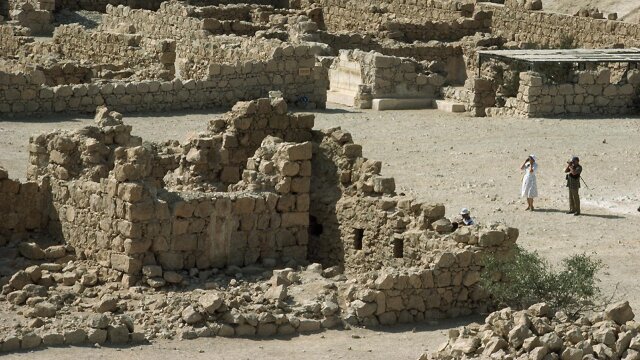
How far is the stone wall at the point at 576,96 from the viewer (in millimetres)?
36438

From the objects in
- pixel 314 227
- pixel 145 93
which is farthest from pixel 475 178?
pixel 145 93

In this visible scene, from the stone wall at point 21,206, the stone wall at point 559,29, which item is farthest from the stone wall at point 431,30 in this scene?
the stone wall at point 21,206

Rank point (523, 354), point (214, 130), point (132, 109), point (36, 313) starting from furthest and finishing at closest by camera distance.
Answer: point (132, 109) → point (214, 130) → point (36, 313) → point (523, 354)

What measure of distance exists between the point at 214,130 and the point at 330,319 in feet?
14.0

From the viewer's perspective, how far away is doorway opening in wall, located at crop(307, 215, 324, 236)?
2452 centimetres

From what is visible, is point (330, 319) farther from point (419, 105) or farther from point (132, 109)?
point (419, 105)

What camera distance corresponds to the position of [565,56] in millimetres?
38000

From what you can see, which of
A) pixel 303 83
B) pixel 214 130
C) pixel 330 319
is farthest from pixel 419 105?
pixel 330 319

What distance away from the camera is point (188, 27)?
42156mm

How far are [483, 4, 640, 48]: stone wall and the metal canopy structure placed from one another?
2365 millimetres

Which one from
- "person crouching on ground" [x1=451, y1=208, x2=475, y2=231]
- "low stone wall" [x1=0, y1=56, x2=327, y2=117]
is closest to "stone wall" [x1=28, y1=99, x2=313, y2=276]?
"person crouching on ground" [x1=451, y1=208, x2=475, y2=231]

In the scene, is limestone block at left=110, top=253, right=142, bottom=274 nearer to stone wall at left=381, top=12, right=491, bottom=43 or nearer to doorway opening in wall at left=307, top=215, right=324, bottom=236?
doorway opening in wall at left=307, top=215, right=324, bottom=236

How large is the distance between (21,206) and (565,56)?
15814 mm

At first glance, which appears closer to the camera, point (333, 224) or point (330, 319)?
point (330, 319)
